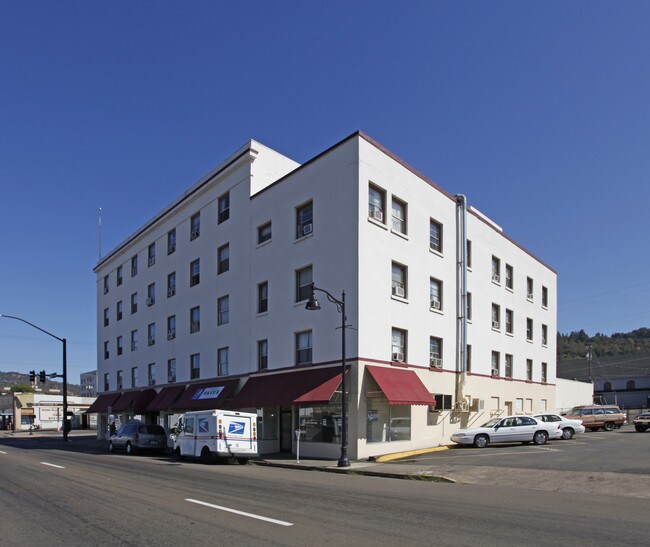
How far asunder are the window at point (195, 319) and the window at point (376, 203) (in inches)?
574

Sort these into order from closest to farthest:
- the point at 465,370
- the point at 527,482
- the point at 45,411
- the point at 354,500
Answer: the point at 354,500, the point at 527,482, the point at 465,370, the point at 45,411

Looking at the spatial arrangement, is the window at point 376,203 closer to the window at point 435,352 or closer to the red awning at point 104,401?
the window at point 435,352

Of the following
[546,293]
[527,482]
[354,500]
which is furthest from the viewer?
[546,293]

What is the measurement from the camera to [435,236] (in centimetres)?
2967

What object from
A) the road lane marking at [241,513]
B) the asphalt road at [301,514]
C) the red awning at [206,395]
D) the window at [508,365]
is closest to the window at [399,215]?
the red awning at [206,395]

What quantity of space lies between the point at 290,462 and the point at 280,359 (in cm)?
572

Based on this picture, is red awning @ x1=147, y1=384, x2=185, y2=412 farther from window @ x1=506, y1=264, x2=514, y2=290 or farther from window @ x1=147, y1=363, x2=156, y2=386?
window @ x1=506, y1=264, x2=514, y2=290

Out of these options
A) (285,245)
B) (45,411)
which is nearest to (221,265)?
(285,245)

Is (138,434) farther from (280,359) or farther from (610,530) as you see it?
(610,530)

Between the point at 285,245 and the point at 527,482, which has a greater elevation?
the point at 285,245

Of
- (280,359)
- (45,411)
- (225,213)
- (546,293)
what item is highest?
(225,213)

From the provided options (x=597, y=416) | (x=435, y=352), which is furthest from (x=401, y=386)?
(x=597, y=416)

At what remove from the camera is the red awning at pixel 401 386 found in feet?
75.3

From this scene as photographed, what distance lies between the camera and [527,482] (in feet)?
49.4
